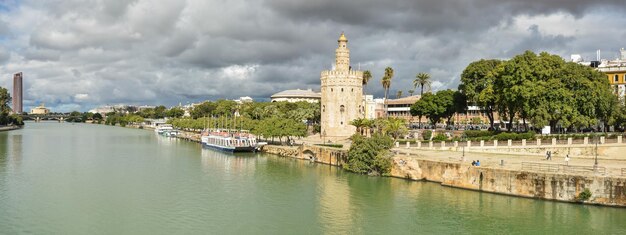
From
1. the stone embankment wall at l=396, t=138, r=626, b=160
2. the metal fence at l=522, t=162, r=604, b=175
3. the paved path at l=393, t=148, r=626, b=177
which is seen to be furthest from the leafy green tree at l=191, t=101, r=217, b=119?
the metal fence at l=522, t=162, r=604, b=175

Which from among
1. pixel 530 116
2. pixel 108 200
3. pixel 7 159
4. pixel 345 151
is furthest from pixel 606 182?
pixel 7 159

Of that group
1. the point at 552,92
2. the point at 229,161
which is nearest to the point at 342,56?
the point at 229,161

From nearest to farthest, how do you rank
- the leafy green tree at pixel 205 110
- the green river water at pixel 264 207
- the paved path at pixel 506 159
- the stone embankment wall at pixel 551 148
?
the green river water at pixel 264 207 < the paved path at pixel 506 159 < the stone embankment wall at pixel 551 148 < the leafy green tree at pixel 205 110

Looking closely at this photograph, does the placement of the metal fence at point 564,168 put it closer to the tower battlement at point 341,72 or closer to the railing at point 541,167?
the railing at point 541,167

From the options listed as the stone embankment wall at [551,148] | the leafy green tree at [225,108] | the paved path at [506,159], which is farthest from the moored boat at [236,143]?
the leafy green tree at [225,108]

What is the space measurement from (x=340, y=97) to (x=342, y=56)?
6.96 m

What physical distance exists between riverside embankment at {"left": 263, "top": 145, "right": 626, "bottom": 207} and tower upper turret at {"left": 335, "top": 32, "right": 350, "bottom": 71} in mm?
36908

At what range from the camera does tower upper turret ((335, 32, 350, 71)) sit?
282 ft

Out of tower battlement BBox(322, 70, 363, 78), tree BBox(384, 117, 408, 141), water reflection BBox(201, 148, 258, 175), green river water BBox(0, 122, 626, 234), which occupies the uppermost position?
tower battlement BBox(322, 70, 363, 78)

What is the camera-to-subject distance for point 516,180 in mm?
39281

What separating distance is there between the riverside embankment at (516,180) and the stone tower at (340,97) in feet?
113

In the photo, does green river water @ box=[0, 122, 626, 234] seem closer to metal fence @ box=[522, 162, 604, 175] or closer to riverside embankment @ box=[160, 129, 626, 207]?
riverside embankment @ box=[160, 129, 626, 207]

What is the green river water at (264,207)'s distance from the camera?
3259cm

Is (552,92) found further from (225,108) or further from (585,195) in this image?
(225,108)
